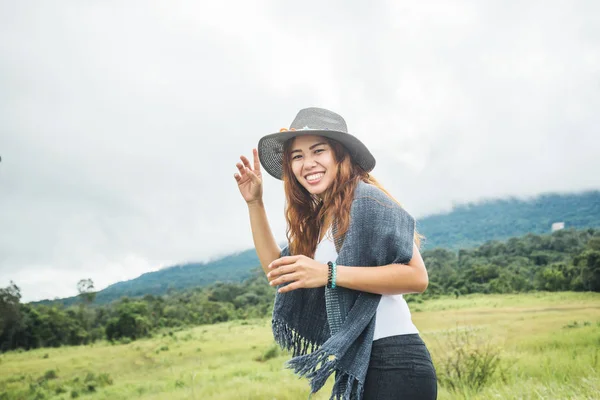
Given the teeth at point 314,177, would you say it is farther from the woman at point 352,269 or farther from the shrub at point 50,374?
the shrub at point 50,374

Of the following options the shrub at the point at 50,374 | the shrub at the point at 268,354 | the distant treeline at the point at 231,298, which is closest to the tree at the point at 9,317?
the distant treeline at the point at 231,298

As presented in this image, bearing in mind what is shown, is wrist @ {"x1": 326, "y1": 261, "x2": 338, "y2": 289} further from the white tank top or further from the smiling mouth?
the smiling mouth

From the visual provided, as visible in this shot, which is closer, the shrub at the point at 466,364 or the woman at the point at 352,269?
the woman at the point at 352,269

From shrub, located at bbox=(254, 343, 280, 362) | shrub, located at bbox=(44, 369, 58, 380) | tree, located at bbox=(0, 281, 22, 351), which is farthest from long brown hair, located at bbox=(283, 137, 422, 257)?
tree, located at bbox=(0, 281, 22, 351)

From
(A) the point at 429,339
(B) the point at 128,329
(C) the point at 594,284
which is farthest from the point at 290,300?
(B) the point at 128,329

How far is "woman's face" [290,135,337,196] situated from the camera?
190 centimetres

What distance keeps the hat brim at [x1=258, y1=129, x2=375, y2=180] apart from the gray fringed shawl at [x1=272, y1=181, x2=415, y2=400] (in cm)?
19

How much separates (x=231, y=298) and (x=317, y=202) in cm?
4761

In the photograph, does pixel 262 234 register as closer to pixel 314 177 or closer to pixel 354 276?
pixel 314 177

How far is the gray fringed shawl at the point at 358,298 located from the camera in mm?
1675

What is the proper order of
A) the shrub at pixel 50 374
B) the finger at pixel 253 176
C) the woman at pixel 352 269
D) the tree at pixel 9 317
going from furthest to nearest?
the tree at pixel 9 317, the shrub at pixel 50 374, the finger at pixel 253 176, the woman at pixel 352 269

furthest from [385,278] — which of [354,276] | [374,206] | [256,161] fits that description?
[256,161]

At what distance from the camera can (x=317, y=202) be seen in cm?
212

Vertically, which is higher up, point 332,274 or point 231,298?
point 332,274
